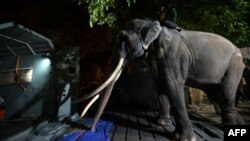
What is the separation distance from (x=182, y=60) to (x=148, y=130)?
1927 millimetres

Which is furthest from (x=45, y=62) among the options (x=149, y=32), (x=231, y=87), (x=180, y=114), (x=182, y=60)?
(x=231, y=87)

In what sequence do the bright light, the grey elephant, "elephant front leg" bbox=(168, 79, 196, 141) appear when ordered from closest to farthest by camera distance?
"elephant front leg" bbox=(168, 79, 196, 141), the grey elephant, the bright light

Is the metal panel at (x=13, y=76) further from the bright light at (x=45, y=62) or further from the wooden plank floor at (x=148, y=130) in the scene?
the wooden plank floor at (x=148, y=130)

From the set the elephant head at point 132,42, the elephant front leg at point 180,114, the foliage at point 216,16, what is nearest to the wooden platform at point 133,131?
the elephant front leg at point 180,114

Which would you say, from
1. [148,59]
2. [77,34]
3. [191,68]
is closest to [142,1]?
[148,59]

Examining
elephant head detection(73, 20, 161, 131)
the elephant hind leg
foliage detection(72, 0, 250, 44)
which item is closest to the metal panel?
foliage detection(72, 0, 250, 44)

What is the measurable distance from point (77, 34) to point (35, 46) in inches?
203

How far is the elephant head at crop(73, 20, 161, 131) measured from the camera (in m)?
4.96

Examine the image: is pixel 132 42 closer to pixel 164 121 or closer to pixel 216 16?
pixel 164 121

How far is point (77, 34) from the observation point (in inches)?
547

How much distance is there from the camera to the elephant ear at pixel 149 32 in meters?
4.91

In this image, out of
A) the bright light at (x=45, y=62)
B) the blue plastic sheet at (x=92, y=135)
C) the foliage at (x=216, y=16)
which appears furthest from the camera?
the bright light at (x=45, y=62)

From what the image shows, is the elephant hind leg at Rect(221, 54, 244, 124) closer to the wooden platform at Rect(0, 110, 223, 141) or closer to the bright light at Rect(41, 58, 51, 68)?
the wooden platform at Rect(0, 110, 223, 141)

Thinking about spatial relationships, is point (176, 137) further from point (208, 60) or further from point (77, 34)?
point (77, 34)
